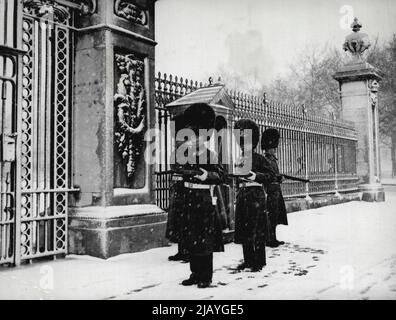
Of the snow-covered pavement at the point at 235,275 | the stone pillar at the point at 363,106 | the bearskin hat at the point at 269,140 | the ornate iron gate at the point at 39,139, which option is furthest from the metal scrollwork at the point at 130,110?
the stone pillar at the point at 363,106

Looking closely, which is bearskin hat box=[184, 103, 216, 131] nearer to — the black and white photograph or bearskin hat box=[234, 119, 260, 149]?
the black and white photograph

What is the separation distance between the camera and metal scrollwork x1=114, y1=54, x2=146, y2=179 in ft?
20.1

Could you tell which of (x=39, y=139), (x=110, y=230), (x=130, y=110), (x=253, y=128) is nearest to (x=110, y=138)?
(x=130, y=110)

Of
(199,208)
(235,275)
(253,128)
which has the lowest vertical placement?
(235,275)

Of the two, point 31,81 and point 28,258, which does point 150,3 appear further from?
point 28,258

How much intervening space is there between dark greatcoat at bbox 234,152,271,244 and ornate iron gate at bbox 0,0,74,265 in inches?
94.9

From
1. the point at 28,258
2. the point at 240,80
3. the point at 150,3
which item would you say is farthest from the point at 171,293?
the point at 240,80

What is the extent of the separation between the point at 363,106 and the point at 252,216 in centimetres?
1114

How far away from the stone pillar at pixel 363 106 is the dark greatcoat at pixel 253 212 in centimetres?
1041

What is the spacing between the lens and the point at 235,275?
4828 millimetres

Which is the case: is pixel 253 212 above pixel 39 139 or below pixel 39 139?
below

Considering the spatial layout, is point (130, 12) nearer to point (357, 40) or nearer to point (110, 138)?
point (110, 138)
